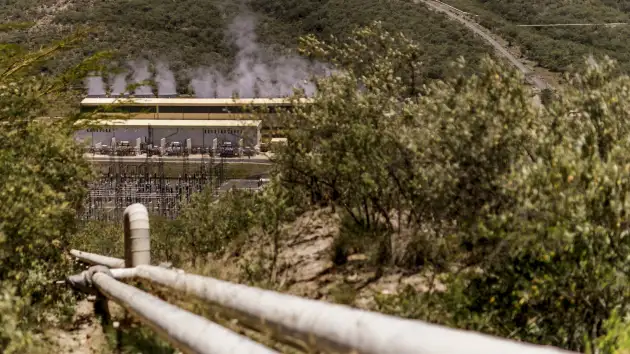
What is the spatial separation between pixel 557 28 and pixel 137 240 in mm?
85046

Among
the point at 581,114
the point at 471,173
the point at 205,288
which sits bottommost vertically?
the point at 205,288

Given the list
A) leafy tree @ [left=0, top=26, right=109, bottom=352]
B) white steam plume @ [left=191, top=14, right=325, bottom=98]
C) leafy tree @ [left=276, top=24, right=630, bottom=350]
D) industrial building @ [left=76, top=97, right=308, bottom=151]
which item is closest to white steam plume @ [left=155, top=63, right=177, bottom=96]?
white steam plume @ [left=191, top=14, right=325, bottom=98]

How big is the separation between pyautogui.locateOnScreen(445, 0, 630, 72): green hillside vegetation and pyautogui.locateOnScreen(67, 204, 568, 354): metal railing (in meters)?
62.3

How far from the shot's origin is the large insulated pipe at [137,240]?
9117 millimetres

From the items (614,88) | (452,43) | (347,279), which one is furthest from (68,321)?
(452,43)

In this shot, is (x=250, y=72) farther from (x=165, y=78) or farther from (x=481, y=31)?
(x=481, y=31)

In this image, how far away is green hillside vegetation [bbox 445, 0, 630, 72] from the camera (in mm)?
69562

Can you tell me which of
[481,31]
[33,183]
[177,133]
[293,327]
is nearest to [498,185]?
[293,327]

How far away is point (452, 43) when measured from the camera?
2928 inches

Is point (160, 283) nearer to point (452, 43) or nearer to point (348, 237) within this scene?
point (348, 237)

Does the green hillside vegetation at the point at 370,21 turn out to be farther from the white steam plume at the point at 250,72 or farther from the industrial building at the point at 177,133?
the industrial building at the point at 177,133

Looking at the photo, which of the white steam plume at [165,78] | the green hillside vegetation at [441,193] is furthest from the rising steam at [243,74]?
the green hillside vegetation at [441,193]

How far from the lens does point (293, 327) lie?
3.16 meters

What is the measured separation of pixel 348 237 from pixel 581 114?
512 centimetres
